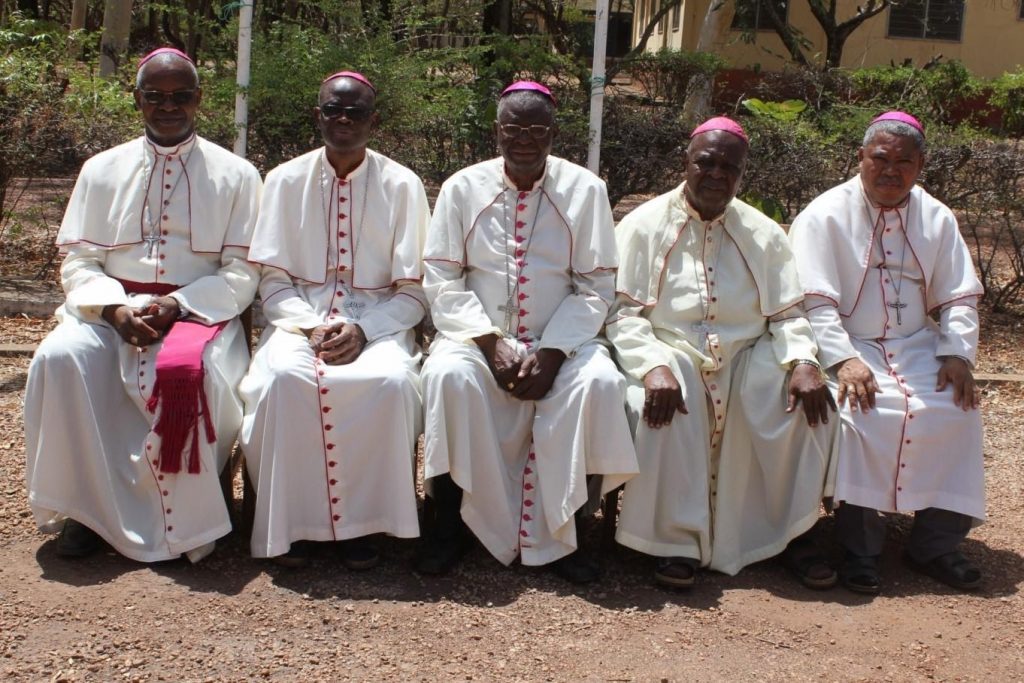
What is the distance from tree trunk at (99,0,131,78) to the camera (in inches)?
591

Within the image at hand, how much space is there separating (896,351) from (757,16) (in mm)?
17393

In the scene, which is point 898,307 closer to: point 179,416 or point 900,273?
point 900,273

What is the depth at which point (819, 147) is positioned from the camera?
354 inches

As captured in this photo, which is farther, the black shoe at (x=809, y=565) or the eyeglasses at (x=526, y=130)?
the eyeglasses at (x=526, y=130)

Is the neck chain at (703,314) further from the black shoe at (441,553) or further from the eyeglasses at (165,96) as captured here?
the eyeglasses at (165,96)

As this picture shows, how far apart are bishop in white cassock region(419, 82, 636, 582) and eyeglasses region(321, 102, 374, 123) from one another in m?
0.48

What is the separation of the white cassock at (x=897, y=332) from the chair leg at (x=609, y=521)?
2.93ft

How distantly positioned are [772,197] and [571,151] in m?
1.55

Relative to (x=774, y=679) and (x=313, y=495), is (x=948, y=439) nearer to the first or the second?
(x=774, y=679)

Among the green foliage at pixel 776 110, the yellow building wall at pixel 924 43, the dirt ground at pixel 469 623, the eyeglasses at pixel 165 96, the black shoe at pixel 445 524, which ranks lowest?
the dirt ground at pixel 469 623

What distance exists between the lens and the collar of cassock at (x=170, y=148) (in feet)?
16.2

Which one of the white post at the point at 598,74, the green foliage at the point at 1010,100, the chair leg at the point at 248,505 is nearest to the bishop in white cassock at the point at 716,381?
the chair leg at the point at 248,505

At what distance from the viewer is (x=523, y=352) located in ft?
15.4

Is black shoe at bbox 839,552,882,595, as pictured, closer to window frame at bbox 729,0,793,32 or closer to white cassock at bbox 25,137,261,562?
white cassock at bbox 25,137,261,562
